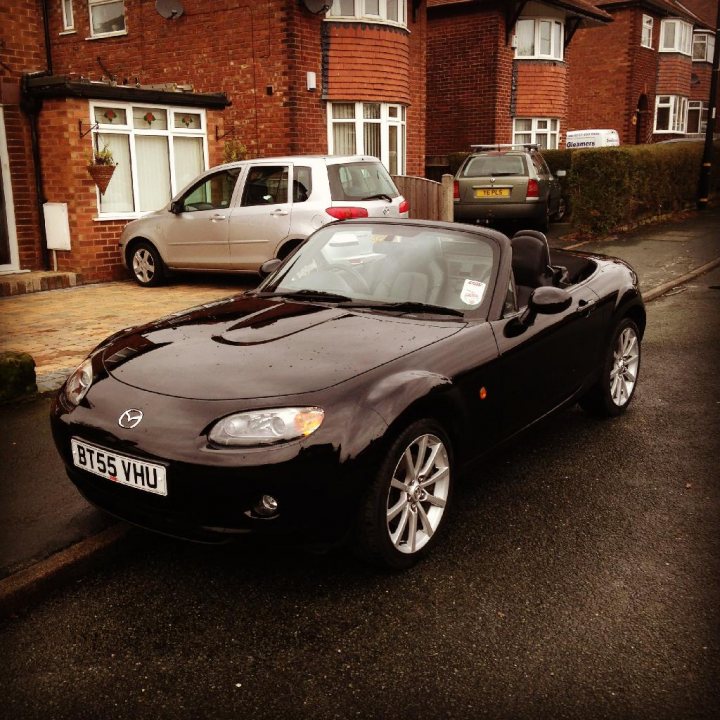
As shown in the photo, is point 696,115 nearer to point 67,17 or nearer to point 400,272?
point 67,17

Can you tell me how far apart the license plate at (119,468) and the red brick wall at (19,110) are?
9905 millimetres

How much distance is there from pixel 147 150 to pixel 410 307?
33.6 ft

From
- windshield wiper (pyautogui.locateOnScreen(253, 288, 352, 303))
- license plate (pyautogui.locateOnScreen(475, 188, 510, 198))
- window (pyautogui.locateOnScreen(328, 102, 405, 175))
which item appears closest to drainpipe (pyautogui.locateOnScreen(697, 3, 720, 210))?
license plate (pyautogui.locateOnScreen(475, 188, 510, 198))

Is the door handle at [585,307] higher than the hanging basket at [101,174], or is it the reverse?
the hanging basket at [101,174]

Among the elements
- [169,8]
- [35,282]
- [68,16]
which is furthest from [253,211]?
[68,16]

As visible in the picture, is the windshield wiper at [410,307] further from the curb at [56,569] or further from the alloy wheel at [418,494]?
the curb at [56,569]

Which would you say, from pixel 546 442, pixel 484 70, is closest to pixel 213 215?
pixel 546 442

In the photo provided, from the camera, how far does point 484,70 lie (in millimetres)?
24016

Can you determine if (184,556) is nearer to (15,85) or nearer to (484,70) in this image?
(15,85)

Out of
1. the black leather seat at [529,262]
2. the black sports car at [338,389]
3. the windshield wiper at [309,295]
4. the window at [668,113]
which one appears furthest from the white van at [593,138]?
the windshield wiper at [309,295]

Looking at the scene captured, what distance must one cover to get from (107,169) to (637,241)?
976cm

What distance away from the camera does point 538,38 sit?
25250mm

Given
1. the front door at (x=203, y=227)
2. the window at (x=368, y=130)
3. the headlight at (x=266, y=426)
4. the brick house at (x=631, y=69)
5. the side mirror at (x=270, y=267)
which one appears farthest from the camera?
the brick house at (x=631, y=69)

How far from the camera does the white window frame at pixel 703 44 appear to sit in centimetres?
4378
